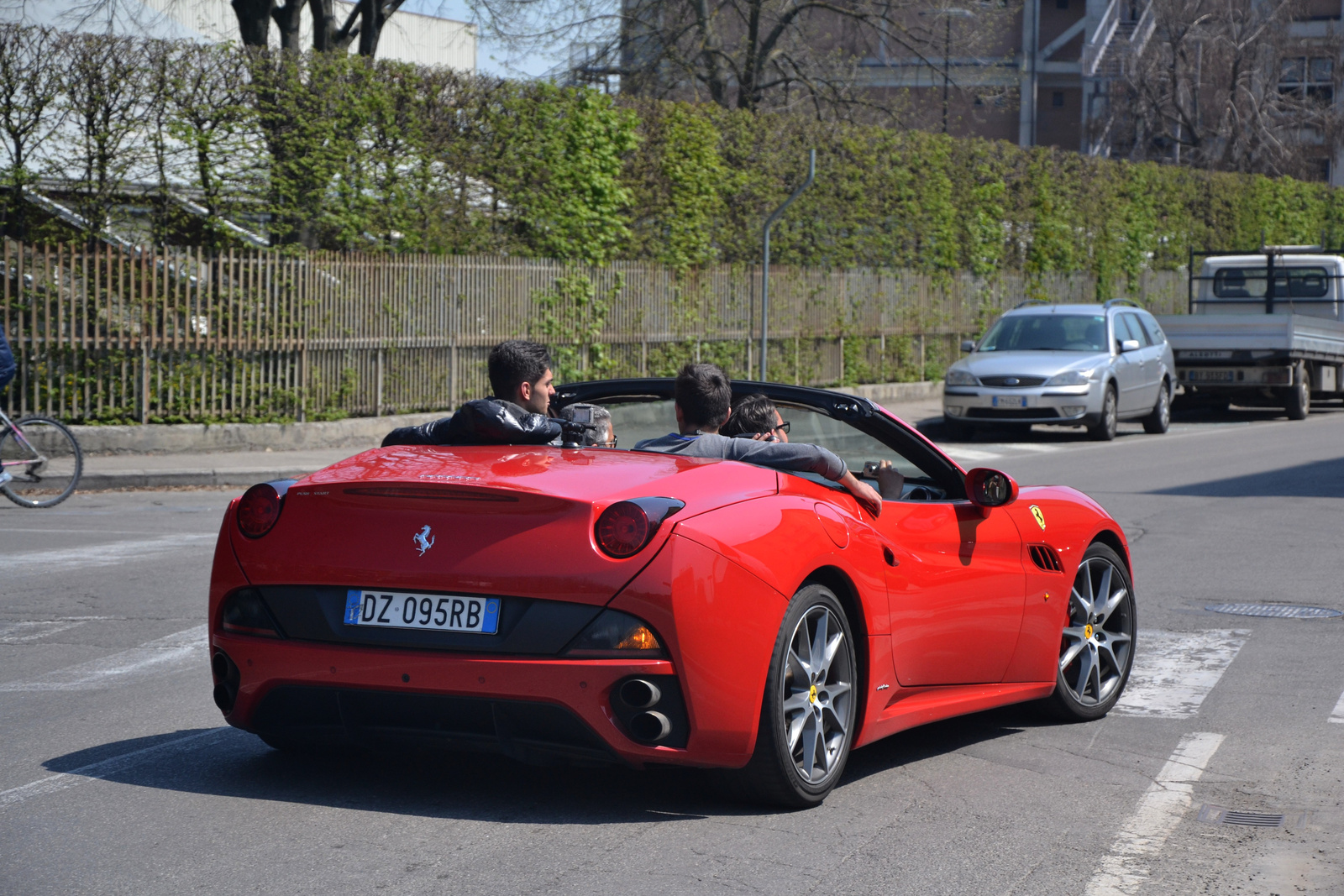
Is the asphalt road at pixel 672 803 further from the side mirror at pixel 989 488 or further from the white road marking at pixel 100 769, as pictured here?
the side mirror at pixel 989 488

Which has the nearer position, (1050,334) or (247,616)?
(247,616)

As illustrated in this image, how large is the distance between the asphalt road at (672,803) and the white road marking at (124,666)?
2 centimetres

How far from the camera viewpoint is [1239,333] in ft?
82.7

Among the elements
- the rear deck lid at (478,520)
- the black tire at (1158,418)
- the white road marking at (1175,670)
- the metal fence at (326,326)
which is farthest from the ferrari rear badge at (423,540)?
the black tire at (1158,418)

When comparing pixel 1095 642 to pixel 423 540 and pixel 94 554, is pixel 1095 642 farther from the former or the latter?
pixel 94 554

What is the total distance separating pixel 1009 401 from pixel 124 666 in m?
15.4

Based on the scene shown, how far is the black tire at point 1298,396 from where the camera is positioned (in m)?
25.4

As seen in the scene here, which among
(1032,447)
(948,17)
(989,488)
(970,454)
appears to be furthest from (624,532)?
(948,17)

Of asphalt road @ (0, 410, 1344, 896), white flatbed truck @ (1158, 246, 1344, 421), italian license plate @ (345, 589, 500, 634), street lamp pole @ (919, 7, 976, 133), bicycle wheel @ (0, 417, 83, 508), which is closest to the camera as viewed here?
asphalt road @ (0, 410, 1344, 896)

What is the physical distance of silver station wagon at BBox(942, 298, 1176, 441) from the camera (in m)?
20.9

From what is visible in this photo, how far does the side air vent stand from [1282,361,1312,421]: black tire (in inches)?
817

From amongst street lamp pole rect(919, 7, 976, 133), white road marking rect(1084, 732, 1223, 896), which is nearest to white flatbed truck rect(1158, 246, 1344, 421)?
street lamp pole rect(919, 7, 976, 133)

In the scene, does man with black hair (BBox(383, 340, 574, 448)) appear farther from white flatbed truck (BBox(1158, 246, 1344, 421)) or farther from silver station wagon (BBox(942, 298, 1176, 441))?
white flatbed truck (BBox(1158, 246, 1344, 421))

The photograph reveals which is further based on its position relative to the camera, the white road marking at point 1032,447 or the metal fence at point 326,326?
the white road marking at point 1032,447
